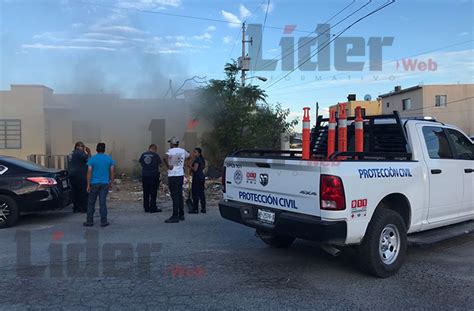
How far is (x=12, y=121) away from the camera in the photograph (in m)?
17.1

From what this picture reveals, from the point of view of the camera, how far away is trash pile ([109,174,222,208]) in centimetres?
1121

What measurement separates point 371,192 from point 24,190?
597cm

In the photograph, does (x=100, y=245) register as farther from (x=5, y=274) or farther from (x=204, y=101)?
(x=204, y=101)

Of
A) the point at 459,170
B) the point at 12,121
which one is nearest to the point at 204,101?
the point at 12,121

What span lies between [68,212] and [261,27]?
16327 millimetres

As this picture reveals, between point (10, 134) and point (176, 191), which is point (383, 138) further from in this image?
point (10, 134)

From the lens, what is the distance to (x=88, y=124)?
17.3 meters

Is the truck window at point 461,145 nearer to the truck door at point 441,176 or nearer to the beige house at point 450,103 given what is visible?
the truck door at point 441,176

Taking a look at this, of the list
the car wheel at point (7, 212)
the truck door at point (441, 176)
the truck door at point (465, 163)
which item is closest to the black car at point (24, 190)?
the car wheel at point (7, 212)

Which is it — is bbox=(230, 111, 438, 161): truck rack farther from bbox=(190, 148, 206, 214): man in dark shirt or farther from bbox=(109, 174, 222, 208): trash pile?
bbox=(109, 174, 222, 208): trash pile

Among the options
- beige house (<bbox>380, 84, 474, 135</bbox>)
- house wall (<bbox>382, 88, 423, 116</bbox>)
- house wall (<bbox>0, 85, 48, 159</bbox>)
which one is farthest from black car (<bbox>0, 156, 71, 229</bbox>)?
beige house (<bbox>380, 84, 474, 135</bbox>)

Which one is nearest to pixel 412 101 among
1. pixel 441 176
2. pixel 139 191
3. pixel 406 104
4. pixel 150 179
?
pixel 406 104

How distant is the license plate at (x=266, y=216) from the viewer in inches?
195

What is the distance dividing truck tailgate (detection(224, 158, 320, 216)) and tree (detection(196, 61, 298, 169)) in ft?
35.9
